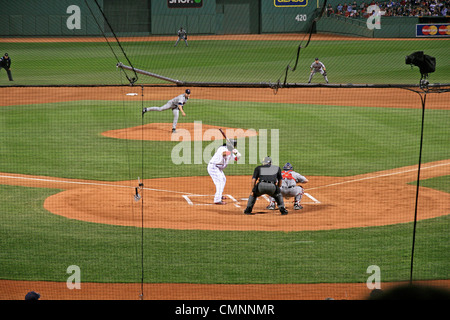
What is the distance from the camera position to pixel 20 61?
4141cm

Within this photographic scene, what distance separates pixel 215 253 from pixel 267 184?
7.80 ft

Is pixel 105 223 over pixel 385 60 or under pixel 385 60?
under

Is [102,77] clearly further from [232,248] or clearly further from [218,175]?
[232,248]

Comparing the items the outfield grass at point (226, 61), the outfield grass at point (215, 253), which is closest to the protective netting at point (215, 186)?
the outfield grass at point (215, 253)

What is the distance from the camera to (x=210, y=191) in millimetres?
16500

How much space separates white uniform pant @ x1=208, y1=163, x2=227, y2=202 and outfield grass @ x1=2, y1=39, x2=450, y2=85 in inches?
746

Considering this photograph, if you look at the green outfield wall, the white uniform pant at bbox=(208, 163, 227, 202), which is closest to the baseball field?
the white uniform pant at bbox=(208, 163, 227, 202)

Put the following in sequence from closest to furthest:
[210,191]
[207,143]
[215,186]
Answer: [210,191], [215,186], [207,143]

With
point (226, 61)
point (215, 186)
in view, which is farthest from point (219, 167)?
point (226, 61)

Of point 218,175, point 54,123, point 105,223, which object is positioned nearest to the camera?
point 105,223

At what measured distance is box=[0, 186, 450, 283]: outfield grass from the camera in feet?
34.7

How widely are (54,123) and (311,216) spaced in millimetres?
15491

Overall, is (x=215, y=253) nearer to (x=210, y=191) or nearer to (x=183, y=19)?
(x=210, y=191)
